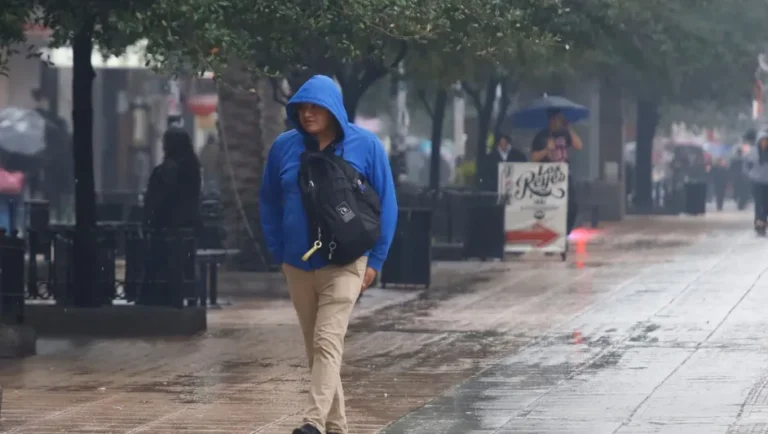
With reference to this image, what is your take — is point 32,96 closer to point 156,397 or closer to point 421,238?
point 421,238

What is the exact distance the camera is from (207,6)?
12.0 metres

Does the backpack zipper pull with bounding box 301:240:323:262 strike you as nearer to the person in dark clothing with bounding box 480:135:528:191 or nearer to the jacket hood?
the jacket hood

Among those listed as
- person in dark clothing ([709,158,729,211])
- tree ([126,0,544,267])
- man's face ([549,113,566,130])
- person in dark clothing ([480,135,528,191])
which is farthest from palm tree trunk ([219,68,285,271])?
person in dark clothing ([709,158,729,211])

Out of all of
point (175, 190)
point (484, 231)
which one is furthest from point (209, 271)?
point (484, 231)

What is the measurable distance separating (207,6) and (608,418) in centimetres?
441

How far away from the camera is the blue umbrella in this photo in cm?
2470

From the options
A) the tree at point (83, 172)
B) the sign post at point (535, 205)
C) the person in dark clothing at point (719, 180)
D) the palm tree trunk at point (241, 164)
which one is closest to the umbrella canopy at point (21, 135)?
the sign post at point (535, 205)

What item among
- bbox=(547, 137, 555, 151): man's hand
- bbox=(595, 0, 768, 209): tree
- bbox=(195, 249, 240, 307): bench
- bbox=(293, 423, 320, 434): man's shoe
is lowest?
bbox=(293, 423, 320, 434): man's shoe

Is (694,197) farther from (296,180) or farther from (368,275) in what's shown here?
(296,180)

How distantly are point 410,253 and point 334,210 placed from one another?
973 cm

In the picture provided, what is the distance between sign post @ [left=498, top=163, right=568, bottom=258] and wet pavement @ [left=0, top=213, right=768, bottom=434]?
3.80 m

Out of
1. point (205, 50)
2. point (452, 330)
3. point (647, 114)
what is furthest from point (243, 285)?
point (647, 114)

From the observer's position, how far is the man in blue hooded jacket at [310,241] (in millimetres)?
8031

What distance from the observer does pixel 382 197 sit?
27.1 feet
